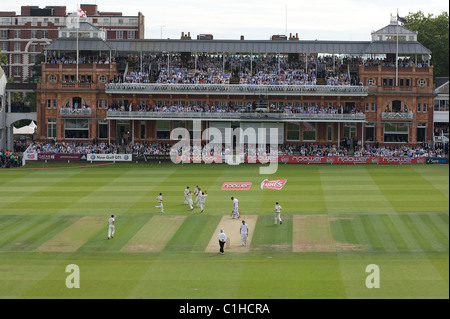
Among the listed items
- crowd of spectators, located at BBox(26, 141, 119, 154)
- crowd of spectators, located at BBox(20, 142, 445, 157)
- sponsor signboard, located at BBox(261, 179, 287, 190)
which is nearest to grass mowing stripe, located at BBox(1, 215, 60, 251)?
sponsor signboard, located at BBox(261, 179, 287, 190)

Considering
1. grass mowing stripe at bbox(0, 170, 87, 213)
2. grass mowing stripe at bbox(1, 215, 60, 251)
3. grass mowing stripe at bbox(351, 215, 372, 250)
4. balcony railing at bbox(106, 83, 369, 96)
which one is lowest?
grass mowing stripe at bbox(1, 215, 60, 251)

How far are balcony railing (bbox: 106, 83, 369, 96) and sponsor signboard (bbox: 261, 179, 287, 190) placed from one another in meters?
23.1

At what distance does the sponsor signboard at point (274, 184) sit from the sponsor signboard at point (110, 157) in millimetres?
19168

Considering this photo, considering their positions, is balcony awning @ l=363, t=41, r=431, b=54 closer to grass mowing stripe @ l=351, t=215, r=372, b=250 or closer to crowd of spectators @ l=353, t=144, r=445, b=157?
crowd of spectators @ l=353, t=144, r=445, b=157

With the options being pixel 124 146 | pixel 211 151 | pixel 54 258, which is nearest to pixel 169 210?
pixel 54 258

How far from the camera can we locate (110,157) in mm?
72125

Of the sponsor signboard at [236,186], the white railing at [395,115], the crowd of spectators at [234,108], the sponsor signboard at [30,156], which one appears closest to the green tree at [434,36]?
the white railing at [395,115]

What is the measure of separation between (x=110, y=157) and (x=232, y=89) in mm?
16517

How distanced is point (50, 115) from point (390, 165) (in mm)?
39167

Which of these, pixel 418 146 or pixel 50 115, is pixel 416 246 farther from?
pixel 50 115

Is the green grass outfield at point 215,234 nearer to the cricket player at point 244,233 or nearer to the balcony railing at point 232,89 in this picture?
the cricket player at point 244,233

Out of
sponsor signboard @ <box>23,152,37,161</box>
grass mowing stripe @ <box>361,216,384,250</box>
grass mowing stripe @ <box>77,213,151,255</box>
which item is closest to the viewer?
grass mowing stripe @ <box>361,216,384,250</box>

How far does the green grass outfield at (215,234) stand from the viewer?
2614cm

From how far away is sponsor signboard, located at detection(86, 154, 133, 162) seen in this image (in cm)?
7212
